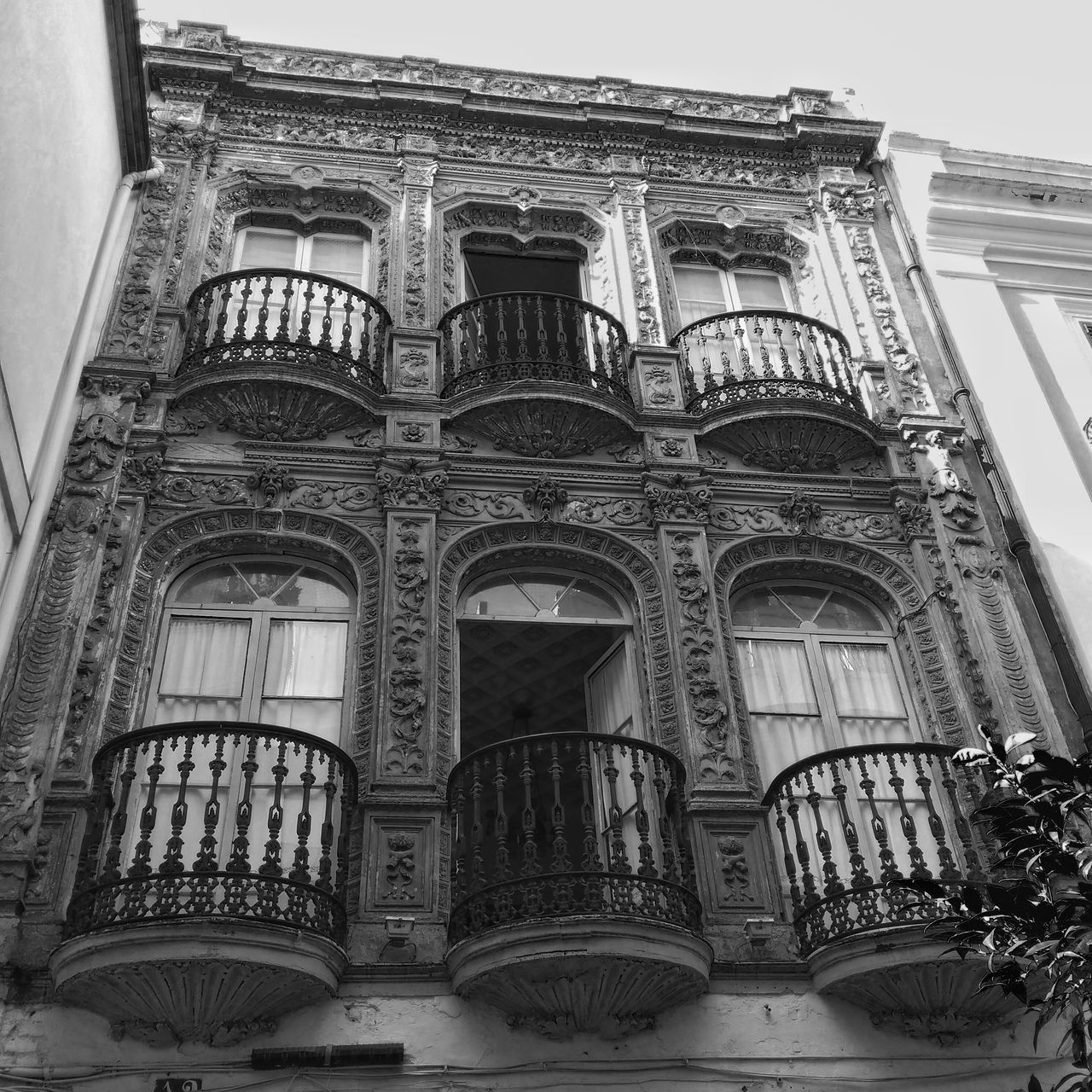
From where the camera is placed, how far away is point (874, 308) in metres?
11.3

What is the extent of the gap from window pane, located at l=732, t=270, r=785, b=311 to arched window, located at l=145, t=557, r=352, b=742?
5.27m

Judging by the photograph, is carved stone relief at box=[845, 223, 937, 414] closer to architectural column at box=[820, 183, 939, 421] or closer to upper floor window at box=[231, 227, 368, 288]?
architectural column at box=[820, 183, 939, 421]

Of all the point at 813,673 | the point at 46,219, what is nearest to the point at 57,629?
the point at 46,219

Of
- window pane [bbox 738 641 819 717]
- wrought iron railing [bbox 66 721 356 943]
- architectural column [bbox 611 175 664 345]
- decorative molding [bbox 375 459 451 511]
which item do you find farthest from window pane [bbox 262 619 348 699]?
architectural column [bbox 611 175 664 345]

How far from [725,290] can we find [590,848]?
6.71m

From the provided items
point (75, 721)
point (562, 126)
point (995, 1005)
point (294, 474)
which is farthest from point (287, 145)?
point (995, 1005)

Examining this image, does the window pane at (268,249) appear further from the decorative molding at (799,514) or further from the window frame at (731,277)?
the decorative molding at (799,514)

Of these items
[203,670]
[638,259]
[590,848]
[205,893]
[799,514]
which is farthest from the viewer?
[638,259]

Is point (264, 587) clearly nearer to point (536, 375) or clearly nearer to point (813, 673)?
point (536, 375)

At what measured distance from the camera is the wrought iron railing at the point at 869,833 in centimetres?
711

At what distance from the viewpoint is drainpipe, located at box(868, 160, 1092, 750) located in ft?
28.5

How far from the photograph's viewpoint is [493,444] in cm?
971

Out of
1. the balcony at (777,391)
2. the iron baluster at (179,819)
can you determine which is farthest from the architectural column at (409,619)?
the balcony at (777,391)

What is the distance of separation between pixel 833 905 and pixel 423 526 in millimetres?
3822
